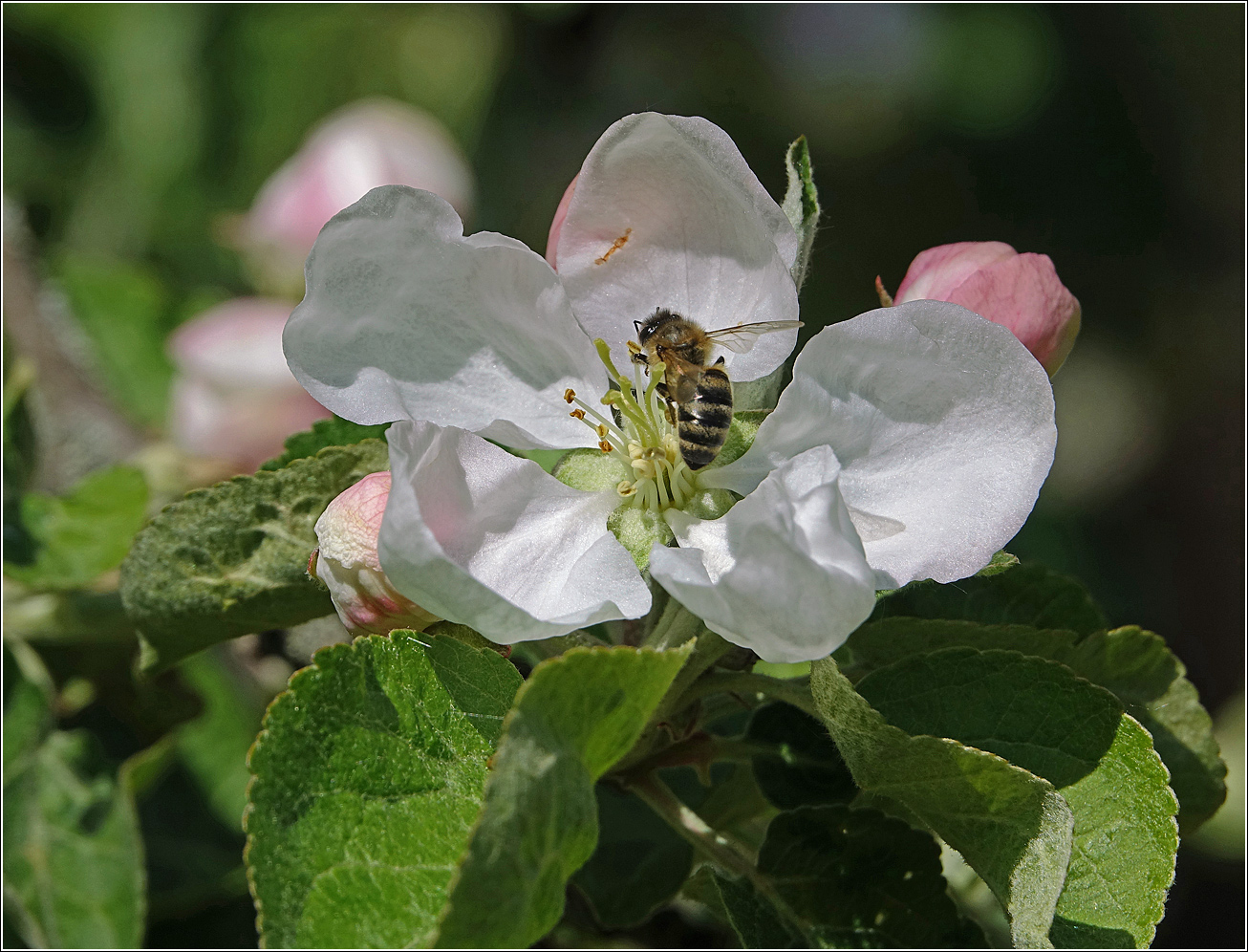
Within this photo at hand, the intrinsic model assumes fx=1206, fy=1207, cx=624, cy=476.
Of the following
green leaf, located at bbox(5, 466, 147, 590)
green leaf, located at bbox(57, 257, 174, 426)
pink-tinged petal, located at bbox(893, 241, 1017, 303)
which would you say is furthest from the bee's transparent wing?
green leaf, located at bbox(57, 257, 174, 426)

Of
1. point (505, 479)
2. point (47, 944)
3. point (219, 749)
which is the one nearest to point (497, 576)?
point (505, 479)

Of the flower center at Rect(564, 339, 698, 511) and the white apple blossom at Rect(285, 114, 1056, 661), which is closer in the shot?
the white apple blossom at Rect(285, 114, 1056, 661)

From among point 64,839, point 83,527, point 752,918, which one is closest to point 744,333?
point 752,918

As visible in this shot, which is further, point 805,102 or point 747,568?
point 805,102

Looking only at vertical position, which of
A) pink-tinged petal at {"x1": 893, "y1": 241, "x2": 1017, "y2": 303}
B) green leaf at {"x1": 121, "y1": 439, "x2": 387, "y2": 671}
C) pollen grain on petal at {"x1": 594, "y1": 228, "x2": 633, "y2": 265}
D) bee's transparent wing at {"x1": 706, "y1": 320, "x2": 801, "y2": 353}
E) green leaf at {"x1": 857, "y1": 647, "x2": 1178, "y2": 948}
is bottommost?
green leaf at {"x1": 857, "y1": 647, "x2": 1178, "y2": 948}

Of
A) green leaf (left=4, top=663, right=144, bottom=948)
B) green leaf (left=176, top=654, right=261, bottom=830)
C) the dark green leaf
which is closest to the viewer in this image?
the dark green leaf

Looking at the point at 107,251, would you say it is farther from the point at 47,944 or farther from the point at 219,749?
the point at 47,944

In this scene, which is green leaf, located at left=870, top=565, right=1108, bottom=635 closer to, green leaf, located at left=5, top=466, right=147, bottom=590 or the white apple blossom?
the white apple blossom

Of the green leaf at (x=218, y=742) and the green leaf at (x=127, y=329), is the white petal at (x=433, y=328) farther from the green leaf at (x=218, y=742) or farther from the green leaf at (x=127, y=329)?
the green leaf at (x=127, y=329)
